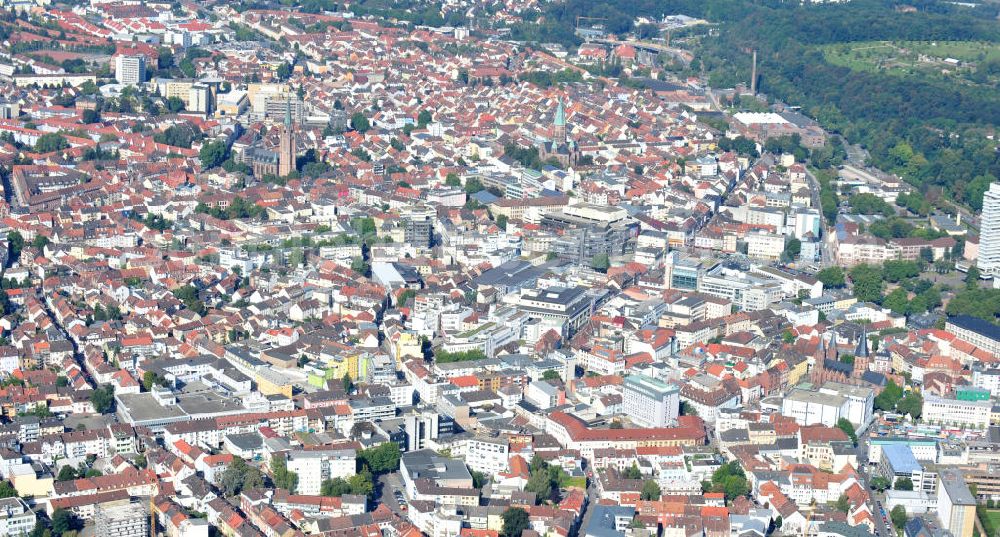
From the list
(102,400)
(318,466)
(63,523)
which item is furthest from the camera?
(102,400)

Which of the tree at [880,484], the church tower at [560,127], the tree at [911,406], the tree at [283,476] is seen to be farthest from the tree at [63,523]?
the church tower at [560,127]

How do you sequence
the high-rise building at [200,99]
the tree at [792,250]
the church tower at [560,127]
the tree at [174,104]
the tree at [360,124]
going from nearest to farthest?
the tree at [792,250] → the church tower at [560,127] → the tree at [360,124] → the tree at [174,104] → the high-rise building at [200,99]

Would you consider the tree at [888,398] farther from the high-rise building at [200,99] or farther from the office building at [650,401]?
the high-rise building at [200,99]

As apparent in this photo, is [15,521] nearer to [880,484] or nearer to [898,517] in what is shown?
[898,517]

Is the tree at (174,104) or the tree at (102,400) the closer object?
the tree at (102,400)

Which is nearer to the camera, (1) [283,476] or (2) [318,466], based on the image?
(1) [283,476]

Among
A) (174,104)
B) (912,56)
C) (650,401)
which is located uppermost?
(912,56)

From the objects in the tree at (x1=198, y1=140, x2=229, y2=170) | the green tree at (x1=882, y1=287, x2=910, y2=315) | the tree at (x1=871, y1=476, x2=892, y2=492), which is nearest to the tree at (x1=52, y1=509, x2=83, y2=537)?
the tree at (x1=871, y1=476, x2=892, y2=492)

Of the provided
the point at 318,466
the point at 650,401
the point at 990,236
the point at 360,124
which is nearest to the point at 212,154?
the point at 360,124
